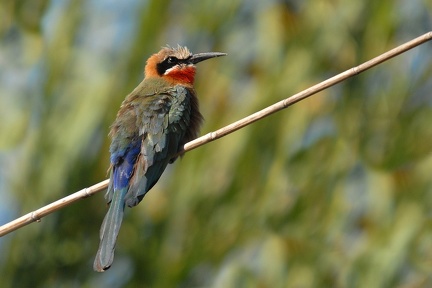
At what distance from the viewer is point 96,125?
530cm

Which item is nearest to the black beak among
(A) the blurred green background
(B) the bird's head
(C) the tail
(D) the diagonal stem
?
(B) the bird's head

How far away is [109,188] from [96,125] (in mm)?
1402

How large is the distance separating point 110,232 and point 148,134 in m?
0.55

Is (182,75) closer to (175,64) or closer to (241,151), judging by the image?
(175,64)

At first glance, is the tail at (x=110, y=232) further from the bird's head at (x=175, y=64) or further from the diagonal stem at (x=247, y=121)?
the bird's head at (x=175, y=64)

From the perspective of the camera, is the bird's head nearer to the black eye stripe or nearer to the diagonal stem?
the black eye stripe

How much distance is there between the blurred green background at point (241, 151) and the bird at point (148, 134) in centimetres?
54

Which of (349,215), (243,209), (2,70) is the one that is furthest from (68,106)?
(349,215)

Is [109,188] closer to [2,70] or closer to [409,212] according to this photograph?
[409,212]

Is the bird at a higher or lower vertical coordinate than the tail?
higher

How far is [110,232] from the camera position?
3.76 metres

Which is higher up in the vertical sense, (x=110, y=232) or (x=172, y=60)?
(x=172, y=60)

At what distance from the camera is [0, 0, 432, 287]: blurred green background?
4.99 metres

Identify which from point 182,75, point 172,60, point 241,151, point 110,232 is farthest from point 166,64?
point 110,232
